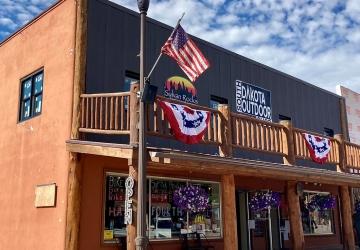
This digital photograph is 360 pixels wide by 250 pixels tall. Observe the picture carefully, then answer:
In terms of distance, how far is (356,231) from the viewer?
1828 cm

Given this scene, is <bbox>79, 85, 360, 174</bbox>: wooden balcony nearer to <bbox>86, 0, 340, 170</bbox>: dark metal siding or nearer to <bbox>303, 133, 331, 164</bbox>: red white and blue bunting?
<bbox>303, 133, 331, 164</bbox>: red white and blue bunting

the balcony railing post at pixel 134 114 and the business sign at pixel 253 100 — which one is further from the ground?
the business sign at pixel 253 100

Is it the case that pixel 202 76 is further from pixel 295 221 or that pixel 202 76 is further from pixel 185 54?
pixel 185 54

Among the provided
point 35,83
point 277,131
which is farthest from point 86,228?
point 277,131

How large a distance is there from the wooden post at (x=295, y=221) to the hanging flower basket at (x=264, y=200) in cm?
212

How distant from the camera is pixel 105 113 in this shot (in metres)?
10.8

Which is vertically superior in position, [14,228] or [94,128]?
[94,128]

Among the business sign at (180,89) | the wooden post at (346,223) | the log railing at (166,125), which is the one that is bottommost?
the wooden post at (346,223)

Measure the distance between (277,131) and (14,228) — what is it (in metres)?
7.87

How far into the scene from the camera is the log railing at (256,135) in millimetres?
12156

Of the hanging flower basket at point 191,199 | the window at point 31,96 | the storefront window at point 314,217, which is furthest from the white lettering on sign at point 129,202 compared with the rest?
the storefront window at point 314,217

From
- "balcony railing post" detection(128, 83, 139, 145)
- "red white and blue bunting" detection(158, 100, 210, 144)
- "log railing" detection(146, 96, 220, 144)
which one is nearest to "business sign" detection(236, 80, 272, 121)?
"log railing" detection(146, 96, 220, 144)

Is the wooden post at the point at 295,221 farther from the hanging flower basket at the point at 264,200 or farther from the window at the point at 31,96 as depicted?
the window at the point at 31,96

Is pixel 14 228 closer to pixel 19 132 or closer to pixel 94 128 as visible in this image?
pixel 19 132
